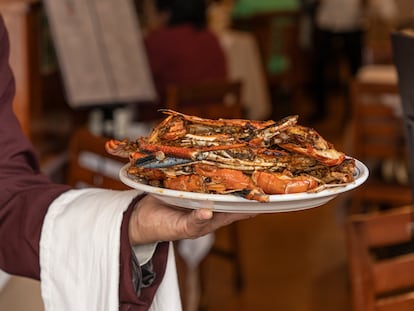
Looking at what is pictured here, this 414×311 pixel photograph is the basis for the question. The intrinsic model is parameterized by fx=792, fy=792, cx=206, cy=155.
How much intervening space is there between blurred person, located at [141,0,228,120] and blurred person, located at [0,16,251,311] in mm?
2413

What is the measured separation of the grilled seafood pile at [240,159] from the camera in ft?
3.06

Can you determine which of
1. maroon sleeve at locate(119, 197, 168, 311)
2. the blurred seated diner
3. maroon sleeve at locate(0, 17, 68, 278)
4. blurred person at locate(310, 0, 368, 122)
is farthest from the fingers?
blurred person at locate(310, 0, 368, 122)

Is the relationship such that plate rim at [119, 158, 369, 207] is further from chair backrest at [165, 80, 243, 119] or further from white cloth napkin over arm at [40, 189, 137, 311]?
chair backrest at [165, 80, 243, 119]

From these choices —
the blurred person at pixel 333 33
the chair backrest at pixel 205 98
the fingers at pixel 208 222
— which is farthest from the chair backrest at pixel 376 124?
the blurred person at pixel 333 33

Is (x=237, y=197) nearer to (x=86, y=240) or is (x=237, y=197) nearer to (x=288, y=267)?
(x=86, y=240)

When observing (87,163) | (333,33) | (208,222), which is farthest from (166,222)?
(333,33)

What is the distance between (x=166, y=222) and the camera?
3.66 ft

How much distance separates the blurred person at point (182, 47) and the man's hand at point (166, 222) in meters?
2.54

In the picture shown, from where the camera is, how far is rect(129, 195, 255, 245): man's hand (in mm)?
1059

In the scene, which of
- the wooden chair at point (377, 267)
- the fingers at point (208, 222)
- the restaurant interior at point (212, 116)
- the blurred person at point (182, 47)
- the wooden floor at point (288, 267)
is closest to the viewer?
the fingers at point (208, 222)

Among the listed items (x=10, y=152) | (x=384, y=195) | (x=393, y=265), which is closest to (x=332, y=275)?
(x=384, y=195)

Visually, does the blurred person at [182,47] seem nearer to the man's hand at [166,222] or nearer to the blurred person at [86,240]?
the blurred person at [86,240]

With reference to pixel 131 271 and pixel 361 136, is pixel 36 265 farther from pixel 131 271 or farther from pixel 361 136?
pixel 361 136

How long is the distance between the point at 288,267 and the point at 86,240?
2.74 meters
